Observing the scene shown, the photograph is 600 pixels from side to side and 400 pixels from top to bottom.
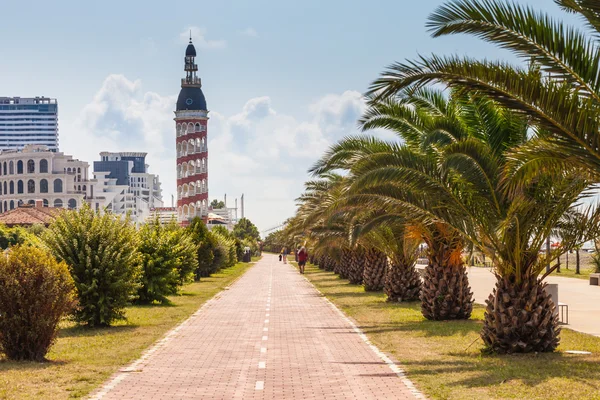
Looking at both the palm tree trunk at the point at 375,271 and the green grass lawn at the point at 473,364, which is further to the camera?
the palm tree trunk at the point at 375,271

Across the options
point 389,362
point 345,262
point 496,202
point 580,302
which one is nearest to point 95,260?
point 389,362

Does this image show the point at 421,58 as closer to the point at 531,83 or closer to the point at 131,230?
the point at 531,83

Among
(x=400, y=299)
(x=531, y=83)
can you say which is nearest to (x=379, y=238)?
(x=400, y=299)

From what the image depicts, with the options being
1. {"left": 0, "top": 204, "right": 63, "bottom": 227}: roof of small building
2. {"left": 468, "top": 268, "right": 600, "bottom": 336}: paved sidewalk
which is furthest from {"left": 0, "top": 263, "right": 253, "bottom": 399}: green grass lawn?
{"left": 0, "top": 204, "right": 63, "bottom": 227}: roof of small building

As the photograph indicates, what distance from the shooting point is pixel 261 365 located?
47.2 ft

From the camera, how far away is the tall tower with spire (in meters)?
128

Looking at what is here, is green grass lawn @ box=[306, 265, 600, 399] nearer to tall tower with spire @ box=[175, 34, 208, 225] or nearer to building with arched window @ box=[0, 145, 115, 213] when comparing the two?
tall tower with spire @ box=[175, 34, 208, 225]

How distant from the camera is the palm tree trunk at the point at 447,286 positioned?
22.0 meters

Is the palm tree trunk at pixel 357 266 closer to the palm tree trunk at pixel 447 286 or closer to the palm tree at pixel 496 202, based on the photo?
the palm tree trunk at pixel 447 286

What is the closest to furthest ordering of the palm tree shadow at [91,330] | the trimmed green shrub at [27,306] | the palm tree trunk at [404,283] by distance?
the trimmed green shrub at [27,306], the palm tree shadow at [91,330], the palm tree trunk at [404,283]

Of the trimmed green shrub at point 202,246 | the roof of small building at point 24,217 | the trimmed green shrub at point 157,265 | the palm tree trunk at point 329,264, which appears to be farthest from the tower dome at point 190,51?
the trimmed green shrub at point 157,265

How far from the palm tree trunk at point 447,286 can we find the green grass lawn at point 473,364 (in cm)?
44

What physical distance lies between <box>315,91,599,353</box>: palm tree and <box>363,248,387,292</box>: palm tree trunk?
1710cm

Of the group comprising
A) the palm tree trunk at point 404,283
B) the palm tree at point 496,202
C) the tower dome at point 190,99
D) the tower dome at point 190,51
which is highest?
the tower dome at point 190,51
